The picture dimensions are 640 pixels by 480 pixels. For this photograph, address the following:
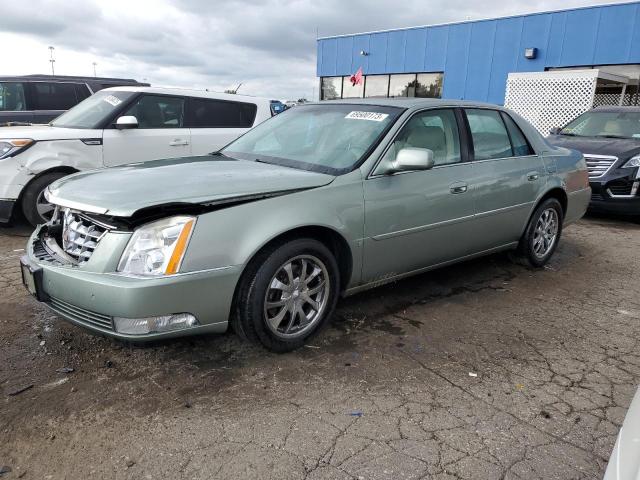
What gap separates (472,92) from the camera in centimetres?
1955

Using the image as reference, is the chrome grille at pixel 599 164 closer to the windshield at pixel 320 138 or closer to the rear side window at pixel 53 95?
the windshield at pixel 320 138

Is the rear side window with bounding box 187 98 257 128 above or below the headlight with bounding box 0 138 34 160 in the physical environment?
above

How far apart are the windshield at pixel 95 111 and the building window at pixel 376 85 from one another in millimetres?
17655

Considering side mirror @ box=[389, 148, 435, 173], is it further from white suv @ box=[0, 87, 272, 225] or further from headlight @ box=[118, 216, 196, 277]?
white suv @ box=[0, 87, 272, 225]

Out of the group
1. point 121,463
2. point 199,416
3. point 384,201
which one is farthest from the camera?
point 384,201

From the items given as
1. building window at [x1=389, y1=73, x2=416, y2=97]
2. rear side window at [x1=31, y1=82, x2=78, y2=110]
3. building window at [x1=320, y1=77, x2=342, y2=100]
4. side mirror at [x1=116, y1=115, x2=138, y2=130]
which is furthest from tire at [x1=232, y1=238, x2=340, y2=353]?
building window at [x1=320, y1=77, x2=342, y2=100]

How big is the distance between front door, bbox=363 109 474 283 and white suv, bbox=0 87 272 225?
3827mm

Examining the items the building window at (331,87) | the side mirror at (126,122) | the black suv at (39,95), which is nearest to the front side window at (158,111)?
the side mirror at (126,122)

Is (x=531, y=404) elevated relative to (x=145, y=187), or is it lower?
lower

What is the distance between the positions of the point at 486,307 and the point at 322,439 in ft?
7.14

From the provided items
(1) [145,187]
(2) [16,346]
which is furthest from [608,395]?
(2) [16,346]

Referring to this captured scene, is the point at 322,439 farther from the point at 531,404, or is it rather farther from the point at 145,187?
the point at 145,187

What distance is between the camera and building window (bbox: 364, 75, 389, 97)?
23.1 meters

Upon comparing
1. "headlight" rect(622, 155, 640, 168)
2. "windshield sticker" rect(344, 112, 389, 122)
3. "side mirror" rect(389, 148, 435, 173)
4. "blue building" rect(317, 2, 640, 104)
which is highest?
"blue building" rect(317, 2, 640, 104)
